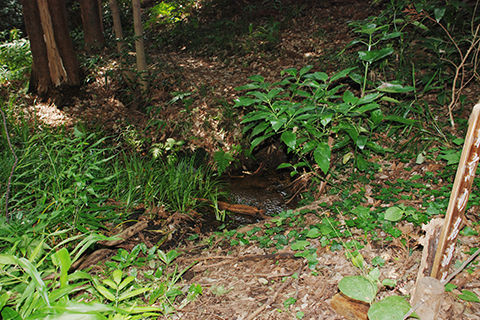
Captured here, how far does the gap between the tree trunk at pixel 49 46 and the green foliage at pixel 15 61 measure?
618 millimetres

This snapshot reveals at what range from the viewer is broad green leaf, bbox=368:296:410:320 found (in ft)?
4.09

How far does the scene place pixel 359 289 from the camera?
144cm

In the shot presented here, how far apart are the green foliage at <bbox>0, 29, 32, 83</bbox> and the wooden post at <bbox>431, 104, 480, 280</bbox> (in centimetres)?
685

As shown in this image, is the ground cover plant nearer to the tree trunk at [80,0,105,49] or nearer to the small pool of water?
the small pool of water

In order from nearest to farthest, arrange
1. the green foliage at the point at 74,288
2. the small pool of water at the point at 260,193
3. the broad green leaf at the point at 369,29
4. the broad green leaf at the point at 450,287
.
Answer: the green foliage at the point at 74,288, the broad green leaf at the point at 450,287, the broad green leaf at the point at 369,29, the small pool of water at the point at 260,193

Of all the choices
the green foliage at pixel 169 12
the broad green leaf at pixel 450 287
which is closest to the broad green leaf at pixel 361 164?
the broad green leaf at pixel 450 287

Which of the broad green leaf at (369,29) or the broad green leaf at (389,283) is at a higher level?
the broad green leaf at (369,29)

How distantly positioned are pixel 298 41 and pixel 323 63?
1242 mm

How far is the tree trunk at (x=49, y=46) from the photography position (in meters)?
4.71

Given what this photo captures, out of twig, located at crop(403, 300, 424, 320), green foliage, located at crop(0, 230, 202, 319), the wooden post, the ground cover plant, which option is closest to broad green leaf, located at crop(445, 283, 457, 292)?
the ground cover plant

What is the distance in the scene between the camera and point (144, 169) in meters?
3.41

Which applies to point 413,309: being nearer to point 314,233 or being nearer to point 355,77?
point 314,233

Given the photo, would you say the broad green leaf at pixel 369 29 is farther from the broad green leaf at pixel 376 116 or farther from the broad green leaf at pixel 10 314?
the broad green leaf at pixel 10 314

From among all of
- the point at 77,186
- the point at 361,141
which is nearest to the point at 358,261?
the point at 361,141
